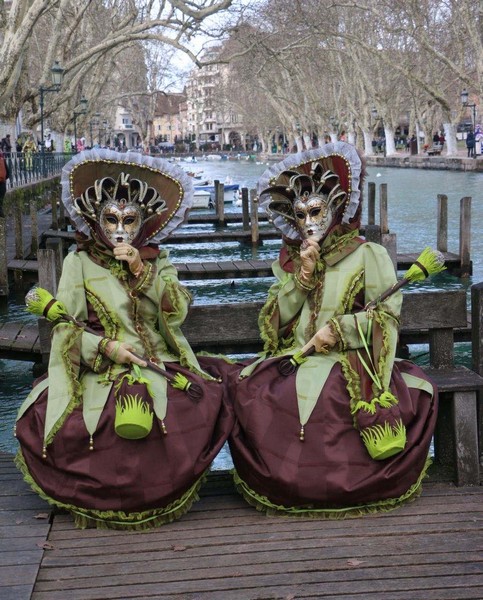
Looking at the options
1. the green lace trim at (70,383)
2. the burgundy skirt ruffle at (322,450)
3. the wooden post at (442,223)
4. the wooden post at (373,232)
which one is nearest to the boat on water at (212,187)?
the wooden post at (442,223)

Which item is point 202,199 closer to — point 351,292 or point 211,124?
point 351,292

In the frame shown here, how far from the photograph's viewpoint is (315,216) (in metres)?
4.25

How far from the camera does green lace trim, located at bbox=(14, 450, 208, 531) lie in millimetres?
3797

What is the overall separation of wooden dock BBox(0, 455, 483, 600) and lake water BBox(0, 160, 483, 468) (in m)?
2.62

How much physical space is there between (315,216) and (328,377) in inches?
29.3

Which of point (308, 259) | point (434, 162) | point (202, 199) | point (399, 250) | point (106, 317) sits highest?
point (308, 259)

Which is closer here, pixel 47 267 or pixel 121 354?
pixel 121 354

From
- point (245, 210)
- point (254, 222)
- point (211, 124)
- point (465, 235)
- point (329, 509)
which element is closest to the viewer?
→ point (329, 509)

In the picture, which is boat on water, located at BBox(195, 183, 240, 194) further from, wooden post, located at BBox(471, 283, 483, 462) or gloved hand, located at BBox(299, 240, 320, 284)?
gloved hand, located at BBox(299, 240, 320, 284)

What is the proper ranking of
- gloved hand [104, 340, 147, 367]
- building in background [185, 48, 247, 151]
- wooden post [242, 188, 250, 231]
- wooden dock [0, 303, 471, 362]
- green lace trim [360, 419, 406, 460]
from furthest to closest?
building in background [185, 48, 247, 151]
wooden post [242, 188, 250, 231]
wooden dock [0, 303, 471, 362]
gloved hand [104, 340, 147, 367]
green lace trim [360, 419, 406, 460]

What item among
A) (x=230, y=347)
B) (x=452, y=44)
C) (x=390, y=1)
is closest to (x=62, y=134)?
(x=390, y=1)

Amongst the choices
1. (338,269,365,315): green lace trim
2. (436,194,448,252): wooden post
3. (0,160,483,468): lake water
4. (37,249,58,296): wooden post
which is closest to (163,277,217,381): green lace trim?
(338,269,365,315): green lace trim

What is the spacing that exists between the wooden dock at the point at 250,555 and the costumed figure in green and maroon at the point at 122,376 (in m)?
0.16

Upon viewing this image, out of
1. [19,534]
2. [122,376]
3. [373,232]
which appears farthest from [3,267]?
[19,534]
